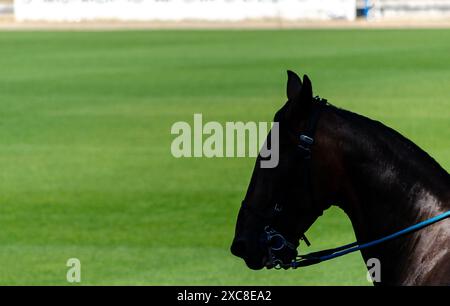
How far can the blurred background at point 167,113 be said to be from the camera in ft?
38.5

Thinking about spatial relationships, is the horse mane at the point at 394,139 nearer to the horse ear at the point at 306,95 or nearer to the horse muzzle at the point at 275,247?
the horse ear at the point at 306,95

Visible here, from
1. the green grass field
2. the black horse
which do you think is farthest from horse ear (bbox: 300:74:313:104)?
the green grass field

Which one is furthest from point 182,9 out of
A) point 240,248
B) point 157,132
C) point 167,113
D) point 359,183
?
point 359,183

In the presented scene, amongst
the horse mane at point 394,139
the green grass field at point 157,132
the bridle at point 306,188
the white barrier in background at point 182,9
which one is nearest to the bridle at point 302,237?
Result: the bridle at point 306,188

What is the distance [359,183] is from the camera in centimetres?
497

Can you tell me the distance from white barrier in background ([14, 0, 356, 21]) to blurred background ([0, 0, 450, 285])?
9 centimetres

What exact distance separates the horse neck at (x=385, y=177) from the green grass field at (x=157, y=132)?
18.3 feet

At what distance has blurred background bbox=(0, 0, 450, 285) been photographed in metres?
11.7

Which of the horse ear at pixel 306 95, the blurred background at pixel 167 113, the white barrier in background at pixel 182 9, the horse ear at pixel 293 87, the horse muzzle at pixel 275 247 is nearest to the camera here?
the horse ear at pixel 306 95

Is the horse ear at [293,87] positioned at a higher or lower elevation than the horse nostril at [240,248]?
higher

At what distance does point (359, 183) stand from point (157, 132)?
49.7 feet

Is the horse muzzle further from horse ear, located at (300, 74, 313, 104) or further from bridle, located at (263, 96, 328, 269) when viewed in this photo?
horse ear, located at (300, 74, 313, 104)

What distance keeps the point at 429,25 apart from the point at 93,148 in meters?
30.8
